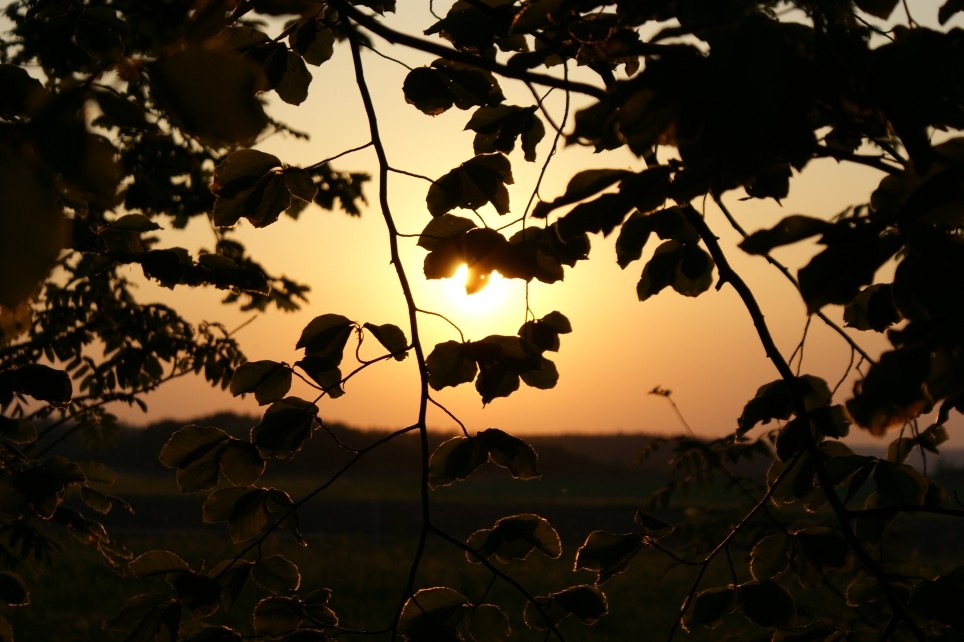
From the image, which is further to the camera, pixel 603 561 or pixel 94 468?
pixel 94 468

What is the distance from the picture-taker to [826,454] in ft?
5.38

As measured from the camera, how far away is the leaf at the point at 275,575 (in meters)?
1.61

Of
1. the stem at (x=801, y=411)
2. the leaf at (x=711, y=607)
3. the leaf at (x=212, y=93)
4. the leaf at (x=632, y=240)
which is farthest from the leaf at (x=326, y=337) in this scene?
the leaf at (x=212, y=93)

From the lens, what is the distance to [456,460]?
154 centimetres

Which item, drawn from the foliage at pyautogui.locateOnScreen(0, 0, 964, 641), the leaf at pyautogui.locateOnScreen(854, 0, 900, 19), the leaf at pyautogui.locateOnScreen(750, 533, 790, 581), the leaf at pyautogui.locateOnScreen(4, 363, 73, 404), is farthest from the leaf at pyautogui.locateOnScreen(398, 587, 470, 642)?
the leaf at pyautogui.locateOnScreen(854, 0, 900, 19)

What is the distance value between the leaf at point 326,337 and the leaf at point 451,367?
170mm

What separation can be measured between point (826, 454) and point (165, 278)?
4.62 ft

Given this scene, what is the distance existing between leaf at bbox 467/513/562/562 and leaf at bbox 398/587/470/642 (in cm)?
9

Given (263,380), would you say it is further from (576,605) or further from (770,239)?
(770,239)

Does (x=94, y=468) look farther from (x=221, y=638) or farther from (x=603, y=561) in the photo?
(x=603, y=561)

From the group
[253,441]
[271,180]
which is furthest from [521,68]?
[253,441]

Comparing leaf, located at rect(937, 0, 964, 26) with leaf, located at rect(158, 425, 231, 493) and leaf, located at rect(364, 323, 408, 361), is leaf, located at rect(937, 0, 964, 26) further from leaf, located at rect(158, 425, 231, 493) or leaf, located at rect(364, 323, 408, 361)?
leaf, located at rect(158, 425, 231, 493)

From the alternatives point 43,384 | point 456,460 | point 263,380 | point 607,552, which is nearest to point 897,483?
point 607,552

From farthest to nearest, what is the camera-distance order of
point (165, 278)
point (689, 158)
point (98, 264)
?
point (98, 264)
point (165, 278)
point (689, 158)
